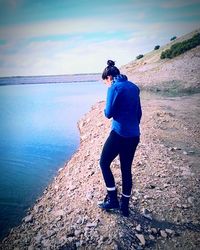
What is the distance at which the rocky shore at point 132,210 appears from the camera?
503cm

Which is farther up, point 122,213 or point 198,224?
point 122,213

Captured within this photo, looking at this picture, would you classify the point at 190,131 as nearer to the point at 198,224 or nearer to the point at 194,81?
the point at 198,224

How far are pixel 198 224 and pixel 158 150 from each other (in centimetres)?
374

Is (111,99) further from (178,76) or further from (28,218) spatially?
(178,76)

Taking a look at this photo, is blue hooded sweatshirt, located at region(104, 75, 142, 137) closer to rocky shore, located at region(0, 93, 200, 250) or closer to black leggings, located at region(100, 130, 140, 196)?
black leggings, located at region(100, 130, 140, 196)

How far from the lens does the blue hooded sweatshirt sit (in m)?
4.73

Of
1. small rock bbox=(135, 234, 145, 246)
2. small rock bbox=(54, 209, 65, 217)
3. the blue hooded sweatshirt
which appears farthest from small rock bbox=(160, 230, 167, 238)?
small rock bbox=(54, 209, 65, 217)

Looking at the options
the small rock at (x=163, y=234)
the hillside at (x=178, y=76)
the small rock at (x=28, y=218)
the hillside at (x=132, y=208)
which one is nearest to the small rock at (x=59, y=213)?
the hillside at (x=132, y=208)

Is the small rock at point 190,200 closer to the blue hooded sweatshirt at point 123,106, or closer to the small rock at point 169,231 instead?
the small rock at point 169,231

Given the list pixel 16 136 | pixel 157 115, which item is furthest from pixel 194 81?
pixel 16 136

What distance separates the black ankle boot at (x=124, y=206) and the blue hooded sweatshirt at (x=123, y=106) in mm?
1356

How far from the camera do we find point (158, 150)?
8.95 m

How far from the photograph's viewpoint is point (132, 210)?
573 centimetres

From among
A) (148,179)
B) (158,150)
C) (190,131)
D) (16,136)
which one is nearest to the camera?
(148,179)
